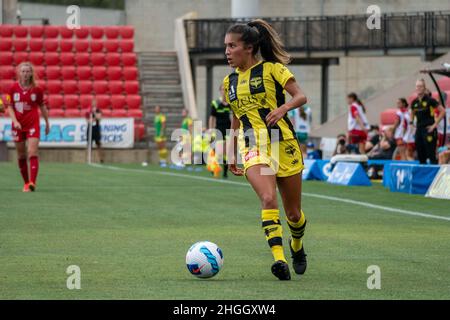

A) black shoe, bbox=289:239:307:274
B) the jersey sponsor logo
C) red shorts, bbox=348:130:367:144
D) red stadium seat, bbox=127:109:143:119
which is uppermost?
the jersey sponsor logo

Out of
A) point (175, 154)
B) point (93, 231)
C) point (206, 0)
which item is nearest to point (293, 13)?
point (206, 0)

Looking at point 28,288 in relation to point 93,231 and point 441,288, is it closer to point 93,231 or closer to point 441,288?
point 441,288

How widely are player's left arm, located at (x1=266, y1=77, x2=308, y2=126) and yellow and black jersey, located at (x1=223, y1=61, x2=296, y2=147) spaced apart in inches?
2.0

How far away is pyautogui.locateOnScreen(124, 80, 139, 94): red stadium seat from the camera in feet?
152

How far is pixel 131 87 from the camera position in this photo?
46.3m

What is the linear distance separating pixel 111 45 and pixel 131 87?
2.01m

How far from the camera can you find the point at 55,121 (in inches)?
1674

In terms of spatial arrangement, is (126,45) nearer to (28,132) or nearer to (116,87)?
(116,87)

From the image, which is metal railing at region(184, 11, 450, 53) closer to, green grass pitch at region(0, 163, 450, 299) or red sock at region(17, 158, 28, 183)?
green grass pitch at region(0, 163, 450, 299)

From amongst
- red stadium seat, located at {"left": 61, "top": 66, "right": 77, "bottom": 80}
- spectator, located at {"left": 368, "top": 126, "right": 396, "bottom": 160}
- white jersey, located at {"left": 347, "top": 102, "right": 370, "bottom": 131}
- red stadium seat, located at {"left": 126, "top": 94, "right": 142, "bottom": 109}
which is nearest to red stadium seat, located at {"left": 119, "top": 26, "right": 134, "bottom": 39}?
red stadium seat, located at {"left": 61, "top": 66, "right": 77, "bottom": 80}

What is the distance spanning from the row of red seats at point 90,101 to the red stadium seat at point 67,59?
5.37ft

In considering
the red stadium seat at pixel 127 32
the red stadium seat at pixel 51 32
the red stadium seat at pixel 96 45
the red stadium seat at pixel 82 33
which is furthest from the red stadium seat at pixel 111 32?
the red stadium seat at pixel 51 32
